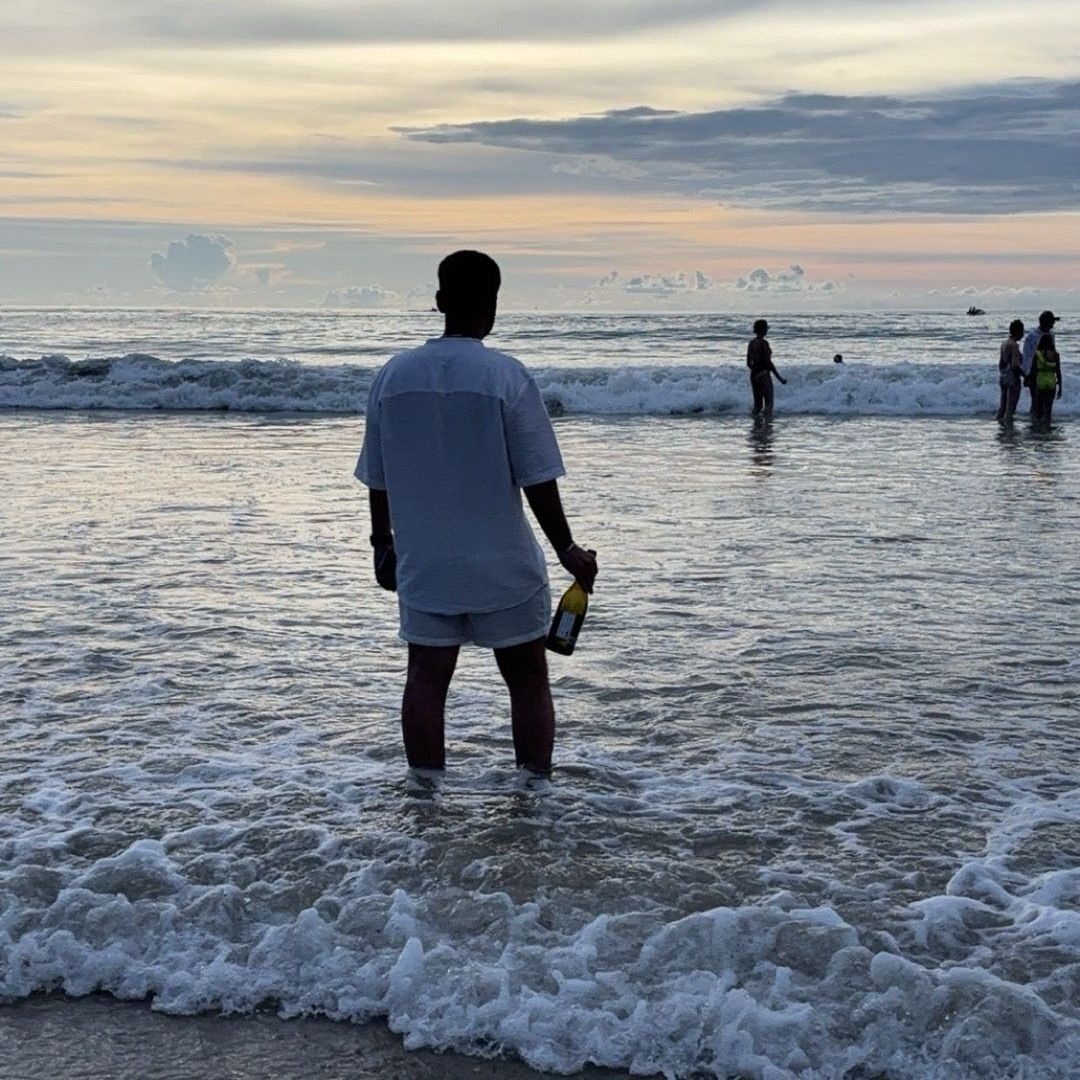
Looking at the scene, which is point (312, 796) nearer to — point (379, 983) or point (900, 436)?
point (379, 983)

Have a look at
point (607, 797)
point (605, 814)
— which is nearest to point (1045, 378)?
point (607, 797)

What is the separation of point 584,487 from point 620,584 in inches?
205

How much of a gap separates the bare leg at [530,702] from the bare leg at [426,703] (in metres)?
0.20

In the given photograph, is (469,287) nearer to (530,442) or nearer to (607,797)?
(530,442)

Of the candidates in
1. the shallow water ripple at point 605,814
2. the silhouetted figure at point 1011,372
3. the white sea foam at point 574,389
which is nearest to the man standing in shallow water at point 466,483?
the shallow water ripple at point 605,814

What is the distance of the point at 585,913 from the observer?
412 cm

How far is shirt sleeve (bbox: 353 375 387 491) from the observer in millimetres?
4773

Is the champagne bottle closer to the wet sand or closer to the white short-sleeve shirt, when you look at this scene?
the white short-sleeve shirt

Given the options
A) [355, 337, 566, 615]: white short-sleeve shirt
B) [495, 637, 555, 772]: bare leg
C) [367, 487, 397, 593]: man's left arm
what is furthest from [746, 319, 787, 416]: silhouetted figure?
[355, 337, 566, 615]: white short-sleeve shirt

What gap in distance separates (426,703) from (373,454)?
35.6 inches

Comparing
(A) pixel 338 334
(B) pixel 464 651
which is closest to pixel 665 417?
(B) pixel 464 651

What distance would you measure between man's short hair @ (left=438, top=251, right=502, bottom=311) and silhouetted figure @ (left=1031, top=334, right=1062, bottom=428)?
1846 cm

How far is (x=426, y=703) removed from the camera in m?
5.05

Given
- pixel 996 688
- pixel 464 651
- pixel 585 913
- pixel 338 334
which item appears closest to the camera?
pixel 585 913
